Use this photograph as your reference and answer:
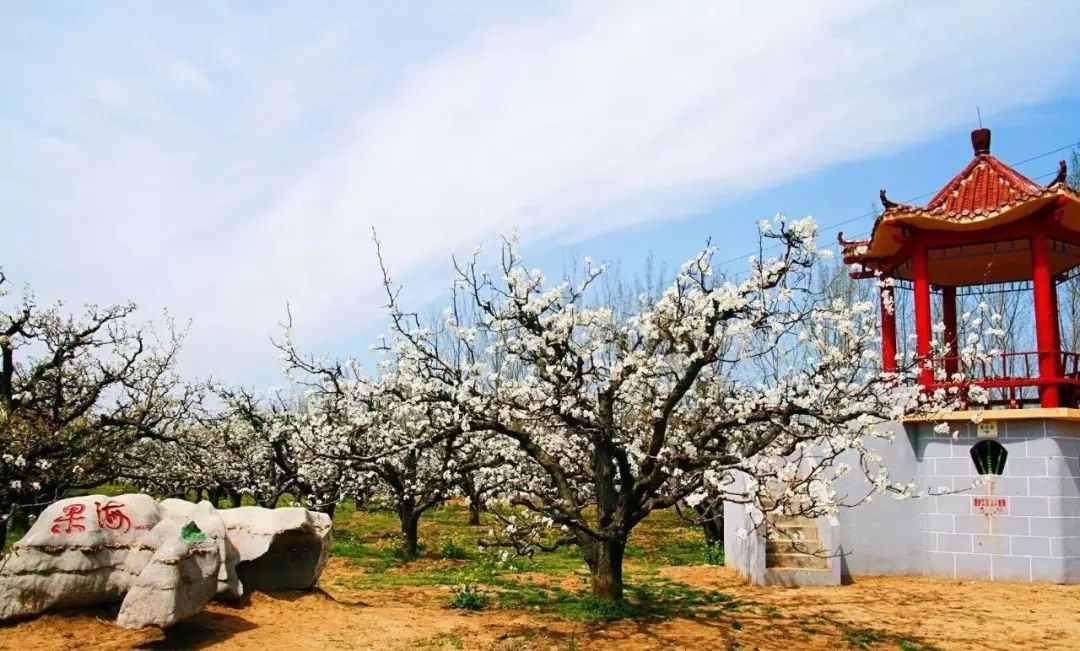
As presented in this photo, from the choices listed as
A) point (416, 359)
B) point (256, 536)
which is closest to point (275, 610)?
point (256, 536)

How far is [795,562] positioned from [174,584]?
10.6 m

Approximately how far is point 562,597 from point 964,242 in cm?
1062

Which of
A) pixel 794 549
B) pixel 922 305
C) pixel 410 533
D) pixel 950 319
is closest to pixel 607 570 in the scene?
pixel 794 549

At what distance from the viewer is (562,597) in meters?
13.2

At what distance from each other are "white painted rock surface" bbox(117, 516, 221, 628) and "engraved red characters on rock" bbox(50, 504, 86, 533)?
3.57 ft

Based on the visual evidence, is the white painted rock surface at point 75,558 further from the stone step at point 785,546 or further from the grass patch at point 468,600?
the stone step at point 785,546

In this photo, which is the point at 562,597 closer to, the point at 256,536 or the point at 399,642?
the point at 399,642

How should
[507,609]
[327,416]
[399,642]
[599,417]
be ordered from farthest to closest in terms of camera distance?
[327,416] → [507,609] → [599,417] → [399,642]

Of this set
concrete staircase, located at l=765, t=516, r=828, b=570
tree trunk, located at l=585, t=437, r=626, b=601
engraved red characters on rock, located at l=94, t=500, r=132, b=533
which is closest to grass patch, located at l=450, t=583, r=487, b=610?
tree trunk, located at l=585, t=437, r=626, b=601

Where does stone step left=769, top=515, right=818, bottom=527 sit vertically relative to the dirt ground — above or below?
above

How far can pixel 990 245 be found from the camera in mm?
16578

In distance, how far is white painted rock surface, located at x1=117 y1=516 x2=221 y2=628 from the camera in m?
9.95

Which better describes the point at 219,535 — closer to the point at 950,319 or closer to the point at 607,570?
the point at 607,570

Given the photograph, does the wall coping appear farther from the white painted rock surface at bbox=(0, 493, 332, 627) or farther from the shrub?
the white painted rock surface at bbox=(0, 493, 332, 627)
